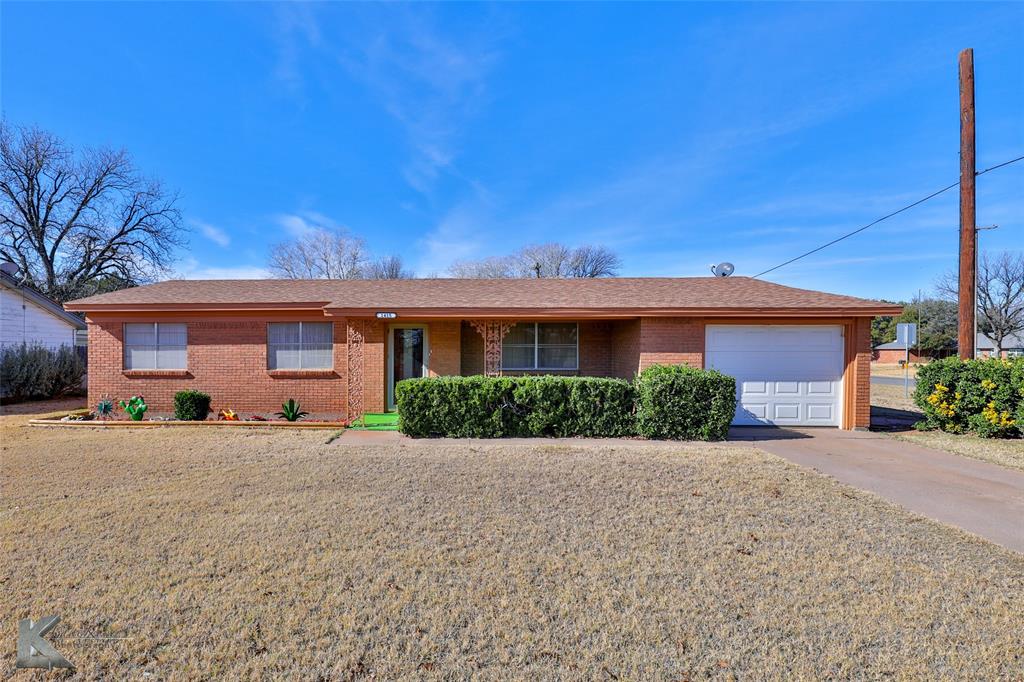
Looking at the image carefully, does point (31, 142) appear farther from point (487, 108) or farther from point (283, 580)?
point (283, 580)

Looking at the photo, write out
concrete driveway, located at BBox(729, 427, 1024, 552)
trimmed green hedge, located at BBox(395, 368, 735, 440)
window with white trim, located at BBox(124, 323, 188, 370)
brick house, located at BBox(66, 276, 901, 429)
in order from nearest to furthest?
A: concrete driveway, located at BBox(729, 427, 1024, 552)
trimmed green hedge, located at BBox(395, 368, 735, 440)
brick house, located at BBox(66, 276, 901, 429)
window with white trim, located at BBox(124, 323, 188, 370)

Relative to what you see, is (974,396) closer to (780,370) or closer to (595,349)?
(780,370)

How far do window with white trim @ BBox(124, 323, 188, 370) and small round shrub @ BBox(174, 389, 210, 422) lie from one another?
4.40 ft

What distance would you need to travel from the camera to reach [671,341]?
9695 mm

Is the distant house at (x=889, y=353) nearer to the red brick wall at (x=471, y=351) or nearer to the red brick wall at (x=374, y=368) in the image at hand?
the red brick wall at (x=471, y=351)

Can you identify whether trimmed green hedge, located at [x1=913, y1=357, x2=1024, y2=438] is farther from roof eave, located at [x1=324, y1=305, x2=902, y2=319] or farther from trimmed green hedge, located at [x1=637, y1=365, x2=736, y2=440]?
trimmed green hedge, located at [x1=637, y1=365, x2=736, y2=440]

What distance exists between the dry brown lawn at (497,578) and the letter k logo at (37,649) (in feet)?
0.25

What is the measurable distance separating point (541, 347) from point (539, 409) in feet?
11.8

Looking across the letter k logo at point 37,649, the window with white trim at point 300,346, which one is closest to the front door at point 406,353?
the window with white trim at point 300,346

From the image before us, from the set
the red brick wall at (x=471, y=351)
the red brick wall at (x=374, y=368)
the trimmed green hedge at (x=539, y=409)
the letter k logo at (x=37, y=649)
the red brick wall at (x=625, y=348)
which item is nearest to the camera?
the letter k logo at (x=37, y=649)

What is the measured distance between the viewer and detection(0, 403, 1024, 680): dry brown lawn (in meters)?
2.43

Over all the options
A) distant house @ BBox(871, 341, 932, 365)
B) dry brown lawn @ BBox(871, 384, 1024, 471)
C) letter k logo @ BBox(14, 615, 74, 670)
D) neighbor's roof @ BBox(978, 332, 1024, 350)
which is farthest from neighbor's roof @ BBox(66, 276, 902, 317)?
distant house @ BBox(871, 341, 932, 365)

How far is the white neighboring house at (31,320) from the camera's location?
13.9m

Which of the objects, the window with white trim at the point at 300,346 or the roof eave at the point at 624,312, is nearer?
the roof eave at the point at 624,312
